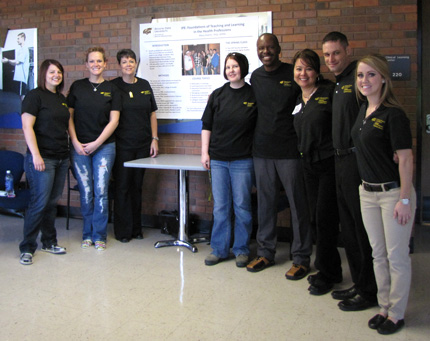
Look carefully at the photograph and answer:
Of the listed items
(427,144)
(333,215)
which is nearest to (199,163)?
(333,215)

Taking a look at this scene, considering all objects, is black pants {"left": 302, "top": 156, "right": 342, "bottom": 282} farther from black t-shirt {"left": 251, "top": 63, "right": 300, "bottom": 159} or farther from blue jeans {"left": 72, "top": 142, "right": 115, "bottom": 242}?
blue jeans {"left": 72, "top": 142, "right": 115, "bottom": 242}

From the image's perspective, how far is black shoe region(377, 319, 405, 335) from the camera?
8.21 ft

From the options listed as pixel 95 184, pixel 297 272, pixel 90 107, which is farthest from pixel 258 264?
pixel 90 107

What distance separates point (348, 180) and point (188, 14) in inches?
105

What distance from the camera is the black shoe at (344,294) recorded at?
2943 mm

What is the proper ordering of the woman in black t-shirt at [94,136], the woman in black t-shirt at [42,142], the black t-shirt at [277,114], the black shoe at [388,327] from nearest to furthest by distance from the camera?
the black shoe at [388,327] < the black t-shirt at [277,114] < the woman in black t-shirt at [42,142] < the woman in black t-shirt at [94,136]

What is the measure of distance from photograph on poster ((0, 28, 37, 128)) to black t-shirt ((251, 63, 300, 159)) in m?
3.16

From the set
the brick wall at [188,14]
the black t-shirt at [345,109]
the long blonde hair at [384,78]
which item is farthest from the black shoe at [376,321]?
the brick wall at [188,14]

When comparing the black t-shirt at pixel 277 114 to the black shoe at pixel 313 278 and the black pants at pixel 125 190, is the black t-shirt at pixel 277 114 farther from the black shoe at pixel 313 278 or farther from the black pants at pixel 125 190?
the black pants at pixel 125 190

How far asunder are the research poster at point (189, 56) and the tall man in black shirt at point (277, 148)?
0.96 meters

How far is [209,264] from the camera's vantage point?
370 cm

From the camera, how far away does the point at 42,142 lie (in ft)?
12.3

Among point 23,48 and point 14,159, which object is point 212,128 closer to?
point 14,159

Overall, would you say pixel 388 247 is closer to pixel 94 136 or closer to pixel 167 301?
pixel 167 301
